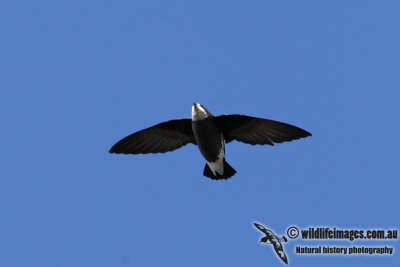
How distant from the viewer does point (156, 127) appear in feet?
56.4

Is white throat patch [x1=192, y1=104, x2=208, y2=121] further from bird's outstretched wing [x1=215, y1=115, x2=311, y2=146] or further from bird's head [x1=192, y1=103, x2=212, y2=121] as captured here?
bird's outstretched wing [x1=215, y1=115, x2=311, y2=146]

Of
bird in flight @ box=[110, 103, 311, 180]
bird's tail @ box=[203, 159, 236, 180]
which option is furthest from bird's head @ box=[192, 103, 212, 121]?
bird's tail @ box=[203, 159, 236, 180]

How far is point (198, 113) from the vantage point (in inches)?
639

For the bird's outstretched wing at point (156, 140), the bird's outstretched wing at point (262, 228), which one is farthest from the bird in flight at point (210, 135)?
the bird's outstretched wing at point (262, 228)

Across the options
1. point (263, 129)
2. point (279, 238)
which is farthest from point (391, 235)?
point (263, 129)

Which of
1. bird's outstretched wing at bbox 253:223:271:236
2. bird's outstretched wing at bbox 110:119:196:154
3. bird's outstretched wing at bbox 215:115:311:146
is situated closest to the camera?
bird's outstretched wing at bbox 215:115:311:146

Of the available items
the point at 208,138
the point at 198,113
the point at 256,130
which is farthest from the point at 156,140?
the point at 256,130

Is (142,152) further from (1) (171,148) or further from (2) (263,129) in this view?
(2) (263,129)

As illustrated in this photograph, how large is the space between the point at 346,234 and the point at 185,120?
174 inches

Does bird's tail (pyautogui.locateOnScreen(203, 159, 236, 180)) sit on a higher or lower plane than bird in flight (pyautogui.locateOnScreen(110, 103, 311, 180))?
lower

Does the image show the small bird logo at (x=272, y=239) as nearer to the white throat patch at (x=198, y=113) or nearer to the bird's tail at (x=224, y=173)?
the bird's tail at (x=224, y=173)

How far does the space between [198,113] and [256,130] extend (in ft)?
5.16

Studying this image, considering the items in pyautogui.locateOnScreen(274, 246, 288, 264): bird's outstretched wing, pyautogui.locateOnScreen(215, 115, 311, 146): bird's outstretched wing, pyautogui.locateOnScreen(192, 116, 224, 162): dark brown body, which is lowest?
pyautogui.locateOnScreen(274, 246, 288, 264): bird's outstretched wing

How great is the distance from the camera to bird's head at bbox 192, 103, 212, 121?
16.2m
